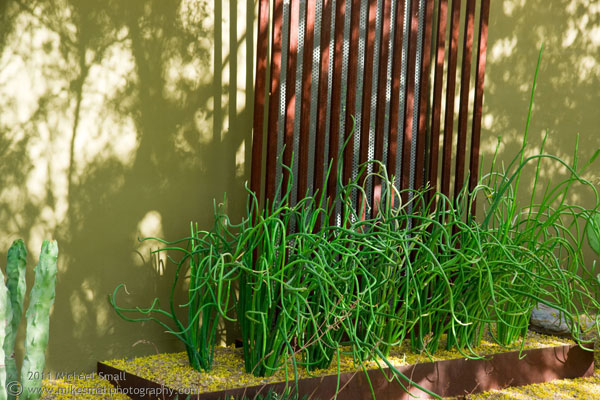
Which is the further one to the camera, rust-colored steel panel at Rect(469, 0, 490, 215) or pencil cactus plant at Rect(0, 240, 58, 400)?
rust-colored steel panel at Rect(469, 0, 490, 215)

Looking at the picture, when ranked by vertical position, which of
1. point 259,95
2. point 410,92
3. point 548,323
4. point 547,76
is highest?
point 547,76

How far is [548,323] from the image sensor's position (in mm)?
4066

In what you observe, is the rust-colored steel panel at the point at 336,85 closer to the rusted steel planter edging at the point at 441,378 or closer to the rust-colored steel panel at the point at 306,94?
the rust-colored steel panel at the point at 306,94

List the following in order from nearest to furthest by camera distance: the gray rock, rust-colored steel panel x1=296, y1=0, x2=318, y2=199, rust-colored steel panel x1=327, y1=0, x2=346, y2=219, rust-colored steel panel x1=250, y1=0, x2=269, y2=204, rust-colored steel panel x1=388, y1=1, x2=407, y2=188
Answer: rust-colored steel panel x1=250, y1=0, x2=269, y2=204, rust-colored steel panel x1=296, y1=0, x2=318, y2=199, rust-colored steel panel x1=327, y1=0, x2=346, y2=219, rust-colored steel panel x1=388, y1=1, x2=407, y2=188, the gray rock

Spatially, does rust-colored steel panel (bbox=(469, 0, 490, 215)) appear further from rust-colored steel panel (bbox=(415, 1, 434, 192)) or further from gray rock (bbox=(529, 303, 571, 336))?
gray rock (bbox=(529, 303, 571, 336))

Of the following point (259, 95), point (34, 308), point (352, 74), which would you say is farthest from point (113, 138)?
point (352, 74)

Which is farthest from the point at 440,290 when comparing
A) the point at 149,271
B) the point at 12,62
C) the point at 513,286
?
the point at 12,62

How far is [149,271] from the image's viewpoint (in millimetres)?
3277

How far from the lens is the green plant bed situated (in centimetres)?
279

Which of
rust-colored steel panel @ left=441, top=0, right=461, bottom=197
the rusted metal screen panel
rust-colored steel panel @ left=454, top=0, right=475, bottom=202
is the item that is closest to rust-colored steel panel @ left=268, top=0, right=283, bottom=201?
the rusted metal screen panel

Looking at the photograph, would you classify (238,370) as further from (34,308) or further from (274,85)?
(274,85)

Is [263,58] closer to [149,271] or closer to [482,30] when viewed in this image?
[149,271]

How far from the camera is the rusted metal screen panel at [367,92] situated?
137 inches

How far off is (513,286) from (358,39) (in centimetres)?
150
